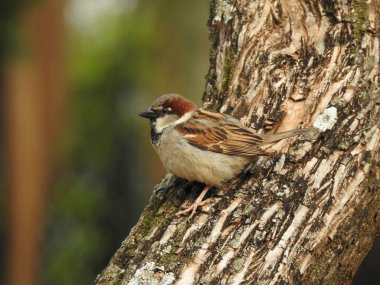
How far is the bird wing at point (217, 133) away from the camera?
3.76 m

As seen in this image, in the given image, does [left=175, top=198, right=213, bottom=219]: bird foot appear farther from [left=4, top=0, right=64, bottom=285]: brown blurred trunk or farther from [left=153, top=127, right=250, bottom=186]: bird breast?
[left=4, top=0, right=64, bottom=285]: brown blurred trunk

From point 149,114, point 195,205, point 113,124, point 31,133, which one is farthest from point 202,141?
point 113,124

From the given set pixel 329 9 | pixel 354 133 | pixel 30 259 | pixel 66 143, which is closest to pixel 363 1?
pixel 329 9

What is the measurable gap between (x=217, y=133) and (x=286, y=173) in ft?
1.75

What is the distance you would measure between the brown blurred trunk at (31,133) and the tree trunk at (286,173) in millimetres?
5298

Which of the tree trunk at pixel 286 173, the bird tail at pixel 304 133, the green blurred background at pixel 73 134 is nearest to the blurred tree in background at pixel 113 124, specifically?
the green blurred background at pixel 73 134

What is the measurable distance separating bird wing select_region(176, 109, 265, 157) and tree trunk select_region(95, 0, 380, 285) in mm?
109

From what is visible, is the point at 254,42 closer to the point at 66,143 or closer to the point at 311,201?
the point at 311,201

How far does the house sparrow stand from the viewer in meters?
3.67

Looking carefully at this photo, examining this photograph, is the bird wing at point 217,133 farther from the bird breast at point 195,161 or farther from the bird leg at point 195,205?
the bird leg at point 195,205

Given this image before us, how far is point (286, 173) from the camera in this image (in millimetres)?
3443

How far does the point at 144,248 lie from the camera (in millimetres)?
3334

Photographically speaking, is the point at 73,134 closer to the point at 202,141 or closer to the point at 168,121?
the point at 168,121

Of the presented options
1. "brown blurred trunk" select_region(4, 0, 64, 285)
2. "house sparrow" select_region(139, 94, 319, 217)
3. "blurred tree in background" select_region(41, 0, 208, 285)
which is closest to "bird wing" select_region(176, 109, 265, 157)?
"house sparrow" select_region(139, 94, 319, 217)
